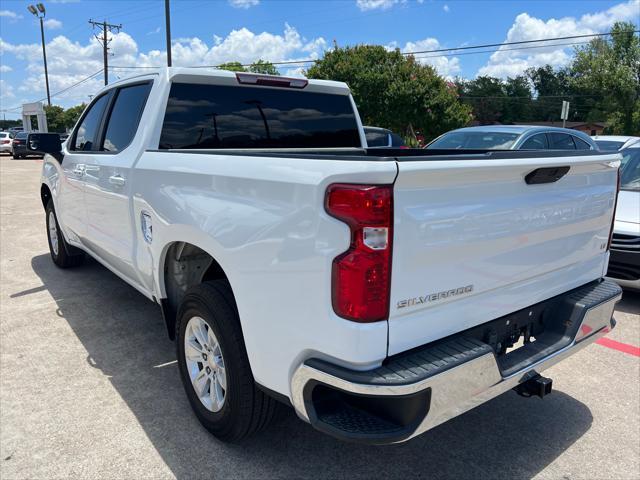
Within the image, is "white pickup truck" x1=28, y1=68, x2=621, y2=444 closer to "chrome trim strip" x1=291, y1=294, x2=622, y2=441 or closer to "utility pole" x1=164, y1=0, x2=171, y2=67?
"chrome trim strip" x1=291, y1=294, x2=622, y2=441

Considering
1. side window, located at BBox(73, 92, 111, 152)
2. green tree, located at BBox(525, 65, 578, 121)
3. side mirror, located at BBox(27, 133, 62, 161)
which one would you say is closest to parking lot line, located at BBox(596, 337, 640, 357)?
→ side window, located at BBox(73, 92, 111, 152)

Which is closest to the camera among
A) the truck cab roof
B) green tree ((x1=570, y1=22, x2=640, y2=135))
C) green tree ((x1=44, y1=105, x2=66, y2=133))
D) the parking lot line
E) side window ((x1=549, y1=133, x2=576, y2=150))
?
the truck cab roof

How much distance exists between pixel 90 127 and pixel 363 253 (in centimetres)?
371

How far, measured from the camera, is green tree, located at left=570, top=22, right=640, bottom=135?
37.8m

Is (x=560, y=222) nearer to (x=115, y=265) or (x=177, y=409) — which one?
(x=177, y=409)

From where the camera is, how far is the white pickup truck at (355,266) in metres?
1.91

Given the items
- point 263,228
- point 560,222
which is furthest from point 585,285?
point 263,228

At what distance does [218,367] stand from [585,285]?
6.96 feet

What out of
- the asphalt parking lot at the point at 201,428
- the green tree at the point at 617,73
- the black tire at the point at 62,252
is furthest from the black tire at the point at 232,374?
the green tree at the point at 617,73

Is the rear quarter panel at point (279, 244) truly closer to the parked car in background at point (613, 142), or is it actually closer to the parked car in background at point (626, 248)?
the parked car in background at point (626, 248)

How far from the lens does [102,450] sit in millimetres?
2818

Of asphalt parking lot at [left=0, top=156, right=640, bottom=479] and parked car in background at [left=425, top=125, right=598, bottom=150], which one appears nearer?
asphalt parking lot at [left=0, top=156, right=640, bottom=479]

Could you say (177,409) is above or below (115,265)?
below

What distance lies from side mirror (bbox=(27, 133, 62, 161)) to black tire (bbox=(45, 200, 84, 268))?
881mm
